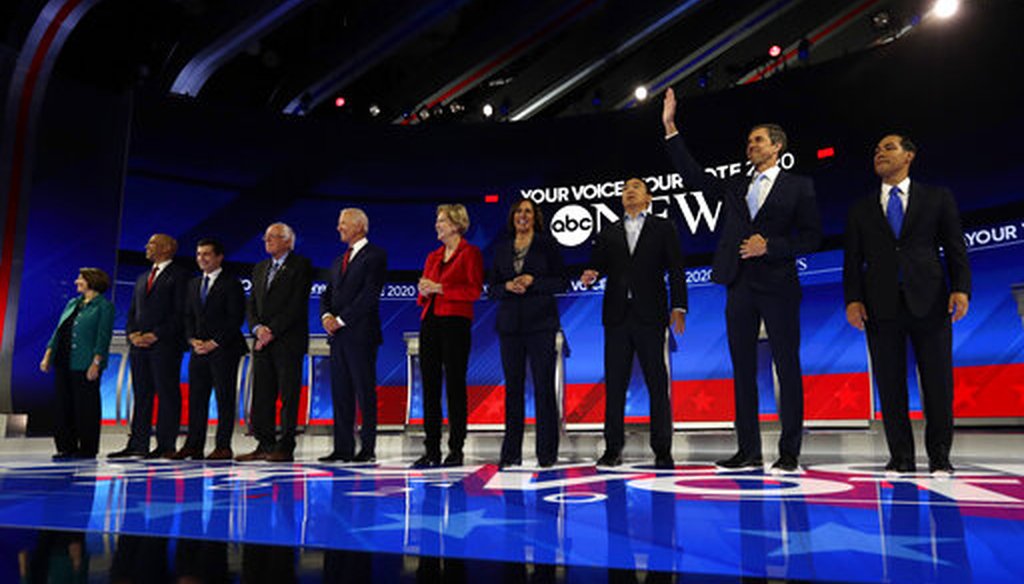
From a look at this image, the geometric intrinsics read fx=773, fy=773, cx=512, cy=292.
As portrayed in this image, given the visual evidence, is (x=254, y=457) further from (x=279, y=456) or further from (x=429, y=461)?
(x=429, y=461)

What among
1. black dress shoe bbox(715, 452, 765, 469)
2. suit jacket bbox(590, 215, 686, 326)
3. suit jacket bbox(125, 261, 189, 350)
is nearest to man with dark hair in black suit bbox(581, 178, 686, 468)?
suit jacket bbox(590, 215, 686, 326)

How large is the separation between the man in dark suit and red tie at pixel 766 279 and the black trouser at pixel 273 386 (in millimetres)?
2175

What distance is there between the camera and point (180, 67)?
8.23 meters

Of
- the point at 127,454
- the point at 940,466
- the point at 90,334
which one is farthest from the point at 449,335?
the point at 90,334

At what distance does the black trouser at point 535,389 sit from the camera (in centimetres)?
341

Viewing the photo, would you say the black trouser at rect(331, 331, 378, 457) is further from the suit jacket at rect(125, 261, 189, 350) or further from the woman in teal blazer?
the woman in teal blazer

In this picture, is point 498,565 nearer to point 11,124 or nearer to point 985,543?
point 985,543

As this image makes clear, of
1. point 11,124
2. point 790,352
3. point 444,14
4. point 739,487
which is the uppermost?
point 444,14

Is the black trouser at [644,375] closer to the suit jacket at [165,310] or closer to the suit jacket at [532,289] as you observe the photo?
the suit jacket at [532,289]

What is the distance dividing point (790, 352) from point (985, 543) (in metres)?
1.77

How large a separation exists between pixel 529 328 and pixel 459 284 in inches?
15.5

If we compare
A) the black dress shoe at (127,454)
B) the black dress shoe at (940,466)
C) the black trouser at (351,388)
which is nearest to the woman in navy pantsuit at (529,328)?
the black trouser at (351,388)

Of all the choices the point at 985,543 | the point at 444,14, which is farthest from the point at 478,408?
the point at 985,543

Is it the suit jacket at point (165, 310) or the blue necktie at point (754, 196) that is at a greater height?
the blue necktie at point (754, 196)
